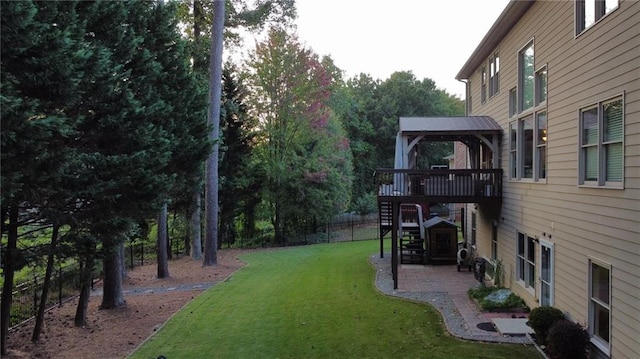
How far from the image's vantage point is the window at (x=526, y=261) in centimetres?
1054

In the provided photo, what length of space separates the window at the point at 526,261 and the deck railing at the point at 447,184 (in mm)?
2086

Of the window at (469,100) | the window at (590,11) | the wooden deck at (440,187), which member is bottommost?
the wooden deck at (440,187)

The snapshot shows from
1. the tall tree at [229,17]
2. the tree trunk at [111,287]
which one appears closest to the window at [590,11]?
the tree trunk at [111,287]

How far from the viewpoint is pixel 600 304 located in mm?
6859

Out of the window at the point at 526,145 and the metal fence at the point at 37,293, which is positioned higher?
the window at the point at 526,145

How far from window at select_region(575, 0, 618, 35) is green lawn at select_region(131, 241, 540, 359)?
5523 millimetres

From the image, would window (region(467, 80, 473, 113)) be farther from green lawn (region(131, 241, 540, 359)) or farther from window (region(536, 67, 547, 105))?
window (region(536, 67, 547, 105))

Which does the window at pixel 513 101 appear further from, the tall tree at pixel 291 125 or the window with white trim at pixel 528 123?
the tall tree at pixel 291 125

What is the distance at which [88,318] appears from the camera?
460 inches

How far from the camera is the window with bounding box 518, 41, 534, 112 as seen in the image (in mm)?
10809

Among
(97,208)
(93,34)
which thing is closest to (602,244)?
(97,208)

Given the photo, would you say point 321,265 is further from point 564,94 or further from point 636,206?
point 636,206

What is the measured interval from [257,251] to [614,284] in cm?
2123

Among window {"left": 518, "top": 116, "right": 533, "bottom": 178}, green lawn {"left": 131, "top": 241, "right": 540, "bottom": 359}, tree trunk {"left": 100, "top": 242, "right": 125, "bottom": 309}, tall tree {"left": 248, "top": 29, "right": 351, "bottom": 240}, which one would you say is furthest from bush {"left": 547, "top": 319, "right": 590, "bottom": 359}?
tall tree {"left": 248, "top": 29, "right": 351, "bottom": 240}
